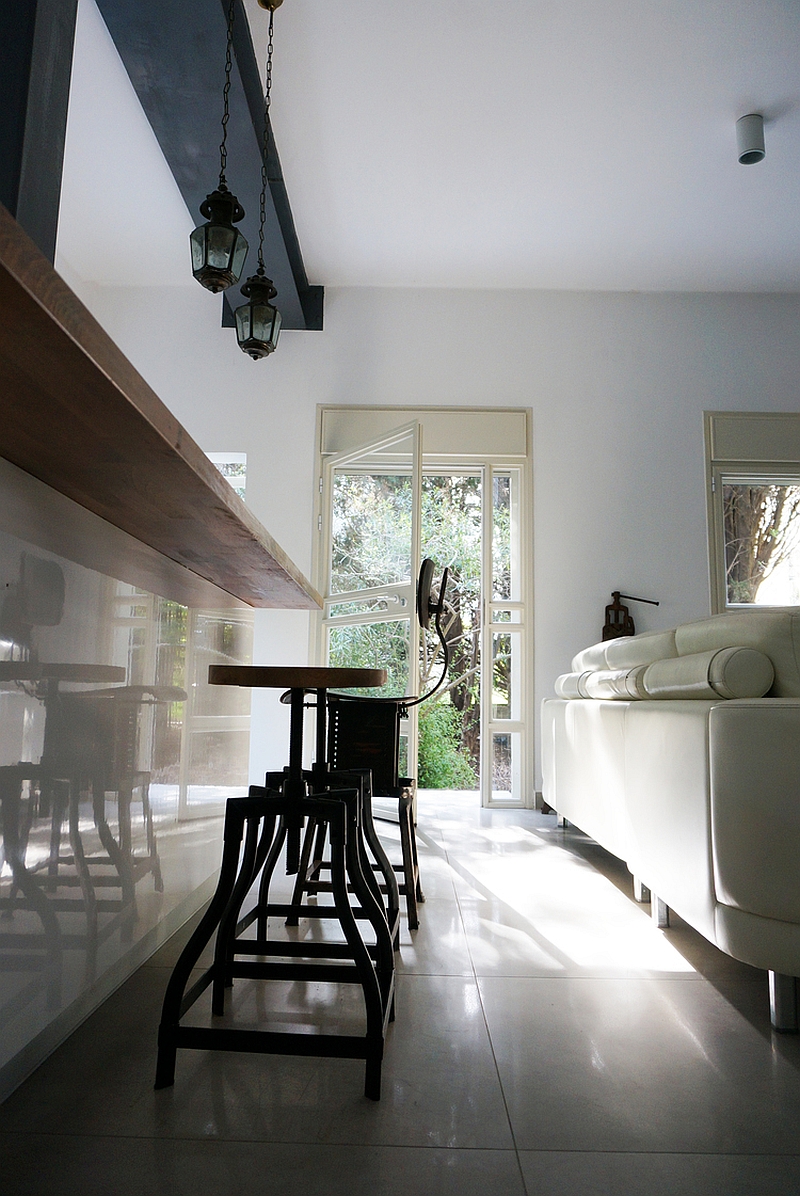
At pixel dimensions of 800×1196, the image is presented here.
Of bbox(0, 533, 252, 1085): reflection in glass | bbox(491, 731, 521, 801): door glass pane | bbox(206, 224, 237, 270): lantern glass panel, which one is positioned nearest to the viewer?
bbox(0, 533, 252, 1085): reflection in glass

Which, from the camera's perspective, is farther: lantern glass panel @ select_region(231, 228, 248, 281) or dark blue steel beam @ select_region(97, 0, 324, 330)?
dark blue steel beam @ select_region(97, 0, 324, 330)

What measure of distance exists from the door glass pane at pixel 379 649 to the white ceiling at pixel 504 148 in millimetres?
2298

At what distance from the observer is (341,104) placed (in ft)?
11.4

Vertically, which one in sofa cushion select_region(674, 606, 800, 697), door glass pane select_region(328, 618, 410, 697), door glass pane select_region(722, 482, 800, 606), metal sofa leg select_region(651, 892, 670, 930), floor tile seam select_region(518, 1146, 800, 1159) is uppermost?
door glass pane select_region(722, 482, 800, 606)

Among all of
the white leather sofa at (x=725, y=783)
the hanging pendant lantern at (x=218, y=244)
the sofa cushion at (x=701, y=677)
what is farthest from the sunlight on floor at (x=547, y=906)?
the hanging pendant lantern at (x=218, y=244)

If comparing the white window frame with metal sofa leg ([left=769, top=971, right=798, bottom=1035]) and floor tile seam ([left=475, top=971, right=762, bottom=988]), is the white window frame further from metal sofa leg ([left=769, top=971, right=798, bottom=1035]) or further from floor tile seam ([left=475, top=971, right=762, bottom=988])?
metal sofa leg ([left=769, top=971, right=798, bottom=1035])

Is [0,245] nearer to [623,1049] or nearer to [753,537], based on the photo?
[623,1049]

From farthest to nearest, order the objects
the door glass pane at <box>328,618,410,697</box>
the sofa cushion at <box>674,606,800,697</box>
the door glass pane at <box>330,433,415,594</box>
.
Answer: the door glass pane at <box>330,433,415,594</box>, the door glass pane at <box>328,618,410,697</box>, the sofa cushion at <box>674,606,800,697</box>

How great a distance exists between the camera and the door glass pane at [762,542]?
4891 mm

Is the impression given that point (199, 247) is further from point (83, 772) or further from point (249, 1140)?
point (249, 1140)

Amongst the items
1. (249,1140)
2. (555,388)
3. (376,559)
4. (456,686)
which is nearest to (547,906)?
(249,1140)

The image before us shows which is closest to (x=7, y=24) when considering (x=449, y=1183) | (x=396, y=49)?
(x=396, y=49)

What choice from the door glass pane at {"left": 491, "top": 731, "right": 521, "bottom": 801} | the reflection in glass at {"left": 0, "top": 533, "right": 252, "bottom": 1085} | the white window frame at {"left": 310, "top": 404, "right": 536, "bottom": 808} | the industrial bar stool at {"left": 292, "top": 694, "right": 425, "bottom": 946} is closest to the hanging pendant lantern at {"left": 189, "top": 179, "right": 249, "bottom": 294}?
the reflection in glass at {"left": 0, "top": 533, "right": 252, "bottom": 1085}

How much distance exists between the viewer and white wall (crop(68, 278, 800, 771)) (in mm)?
4840
